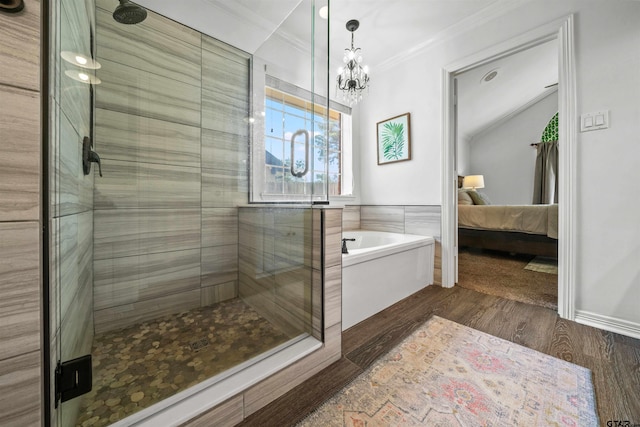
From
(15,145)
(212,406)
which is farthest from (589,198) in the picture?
(15,145)

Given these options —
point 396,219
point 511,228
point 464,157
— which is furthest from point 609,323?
point 464,157

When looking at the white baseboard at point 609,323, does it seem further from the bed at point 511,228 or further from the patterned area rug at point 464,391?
the bed at point 511,228

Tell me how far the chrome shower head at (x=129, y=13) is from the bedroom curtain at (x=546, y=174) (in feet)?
23.1

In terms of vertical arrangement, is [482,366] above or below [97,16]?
below

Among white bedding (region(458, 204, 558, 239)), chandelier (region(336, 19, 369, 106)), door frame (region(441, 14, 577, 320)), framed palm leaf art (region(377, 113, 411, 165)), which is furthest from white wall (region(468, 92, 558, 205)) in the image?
chandelier (region(336, 19, 369, 106))

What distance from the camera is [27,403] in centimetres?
49

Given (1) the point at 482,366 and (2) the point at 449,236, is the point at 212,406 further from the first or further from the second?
(2) the point at 449,236

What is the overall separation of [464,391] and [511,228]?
3.05m

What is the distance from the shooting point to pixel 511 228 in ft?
10.5

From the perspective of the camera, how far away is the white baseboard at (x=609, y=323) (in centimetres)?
138

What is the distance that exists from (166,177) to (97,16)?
2.93 feet

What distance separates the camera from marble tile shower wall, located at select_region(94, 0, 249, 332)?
4.34 ft

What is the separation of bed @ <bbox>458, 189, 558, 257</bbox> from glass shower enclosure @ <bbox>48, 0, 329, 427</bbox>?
3126 millimetres

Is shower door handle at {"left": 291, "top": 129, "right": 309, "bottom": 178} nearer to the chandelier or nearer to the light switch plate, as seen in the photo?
the chandelier
